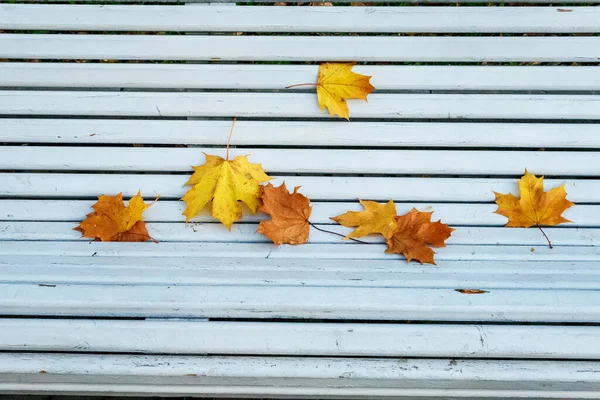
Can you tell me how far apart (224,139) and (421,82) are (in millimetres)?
685

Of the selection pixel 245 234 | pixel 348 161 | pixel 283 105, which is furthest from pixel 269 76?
pixel 245 234

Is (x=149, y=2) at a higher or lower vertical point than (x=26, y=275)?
higher

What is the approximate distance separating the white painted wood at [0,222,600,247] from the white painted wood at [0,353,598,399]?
0.40m

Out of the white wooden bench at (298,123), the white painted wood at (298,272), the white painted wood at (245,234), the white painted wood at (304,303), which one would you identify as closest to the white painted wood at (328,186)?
the white wooden bench at (298,123)

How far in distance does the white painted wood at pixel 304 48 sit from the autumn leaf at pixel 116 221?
487 millimetres

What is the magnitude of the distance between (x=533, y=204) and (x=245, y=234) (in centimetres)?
95

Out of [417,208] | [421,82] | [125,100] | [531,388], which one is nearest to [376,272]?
[417,208]

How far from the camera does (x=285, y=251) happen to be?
1638mm

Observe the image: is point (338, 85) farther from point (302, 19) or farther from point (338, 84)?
point (302, 19)

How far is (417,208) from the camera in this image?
1.72m

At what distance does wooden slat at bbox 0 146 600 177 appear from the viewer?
1.73 meters

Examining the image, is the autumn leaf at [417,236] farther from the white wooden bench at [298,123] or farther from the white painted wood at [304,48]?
the white painted wood at [304,48]

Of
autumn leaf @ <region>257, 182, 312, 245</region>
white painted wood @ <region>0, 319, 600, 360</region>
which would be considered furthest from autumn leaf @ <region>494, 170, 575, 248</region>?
autumn leaf @ <region>257, 182, 312, 245</region>

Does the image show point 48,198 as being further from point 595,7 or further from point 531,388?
point 595,7
